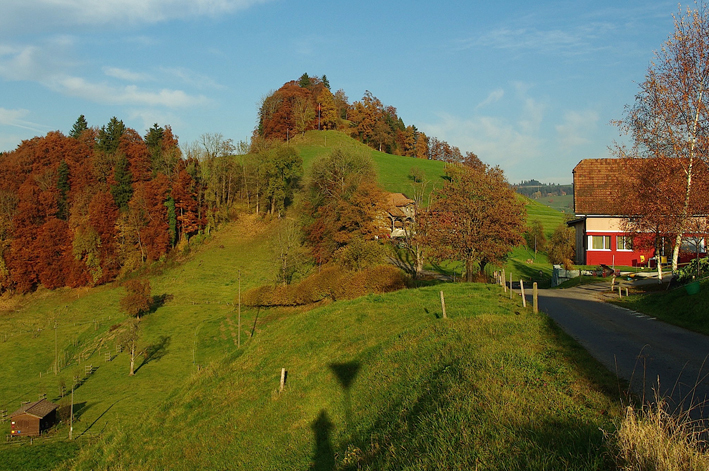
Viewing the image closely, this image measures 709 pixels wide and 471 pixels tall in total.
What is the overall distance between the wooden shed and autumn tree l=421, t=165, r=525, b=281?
123 ft

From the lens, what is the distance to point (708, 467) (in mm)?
4938

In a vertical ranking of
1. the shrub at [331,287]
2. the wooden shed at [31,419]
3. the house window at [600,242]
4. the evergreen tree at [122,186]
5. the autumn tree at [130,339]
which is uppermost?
the evergreen tree at [122,186]

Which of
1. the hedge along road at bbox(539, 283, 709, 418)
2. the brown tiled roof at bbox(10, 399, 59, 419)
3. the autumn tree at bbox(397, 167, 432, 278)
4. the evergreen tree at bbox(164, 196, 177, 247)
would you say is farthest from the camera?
the evergreen tree at bbox(164, 196, 177, 247)

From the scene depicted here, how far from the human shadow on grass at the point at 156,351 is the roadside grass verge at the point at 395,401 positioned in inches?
1230

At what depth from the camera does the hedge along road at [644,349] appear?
9.12m

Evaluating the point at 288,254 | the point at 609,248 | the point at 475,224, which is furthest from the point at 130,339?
the point at 609,248

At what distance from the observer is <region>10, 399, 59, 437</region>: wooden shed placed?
137 feet

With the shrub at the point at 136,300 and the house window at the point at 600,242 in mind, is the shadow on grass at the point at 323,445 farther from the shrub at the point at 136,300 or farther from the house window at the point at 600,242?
the shrub at the point at 136,300

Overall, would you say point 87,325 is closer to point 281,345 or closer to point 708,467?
point 281,345

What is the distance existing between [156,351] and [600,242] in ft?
157

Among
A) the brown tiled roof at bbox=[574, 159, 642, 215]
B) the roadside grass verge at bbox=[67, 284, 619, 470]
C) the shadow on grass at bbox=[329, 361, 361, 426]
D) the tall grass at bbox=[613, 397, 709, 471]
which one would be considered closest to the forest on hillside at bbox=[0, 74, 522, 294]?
the brown tiled roof at bbox=[574, 159, 642, 215]

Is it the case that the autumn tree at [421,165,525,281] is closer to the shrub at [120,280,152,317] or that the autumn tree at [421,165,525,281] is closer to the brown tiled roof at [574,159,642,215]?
the brown tiled roof at [574,159,642,215]

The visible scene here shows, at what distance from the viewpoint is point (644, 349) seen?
12562 millimetres

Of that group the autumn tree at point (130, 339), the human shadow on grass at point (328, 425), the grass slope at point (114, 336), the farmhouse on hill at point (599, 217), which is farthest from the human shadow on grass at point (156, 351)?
the farmhouse on hill at point (599, 217)
